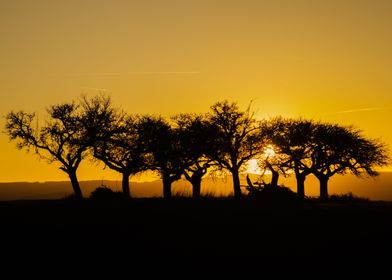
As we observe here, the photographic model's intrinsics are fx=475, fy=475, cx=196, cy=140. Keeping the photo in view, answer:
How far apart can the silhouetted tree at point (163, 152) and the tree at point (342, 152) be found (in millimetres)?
19334

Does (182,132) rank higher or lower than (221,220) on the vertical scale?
higher

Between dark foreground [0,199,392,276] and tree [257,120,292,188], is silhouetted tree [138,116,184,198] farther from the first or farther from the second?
dark foreground [0,199,392,276]

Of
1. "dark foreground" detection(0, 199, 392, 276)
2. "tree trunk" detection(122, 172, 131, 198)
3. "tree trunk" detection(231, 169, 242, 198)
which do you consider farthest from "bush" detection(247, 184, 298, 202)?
"tree trunk" detection(122, 172, 131, 198)

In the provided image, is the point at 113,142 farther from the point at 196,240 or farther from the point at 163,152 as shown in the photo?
the point at 196,240

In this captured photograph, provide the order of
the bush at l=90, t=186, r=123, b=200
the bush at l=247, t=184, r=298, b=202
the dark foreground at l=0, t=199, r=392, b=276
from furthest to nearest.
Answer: the bush at l=90, t=186, r=123, b=200 < the bush at l=247, t=184, r=298, b=202 < the dark foreground at l=0, t=199, r=392, b=276

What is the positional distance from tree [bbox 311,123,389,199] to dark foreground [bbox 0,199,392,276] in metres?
37.8

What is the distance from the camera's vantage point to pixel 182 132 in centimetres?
6291

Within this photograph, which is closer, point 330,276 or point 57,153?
point 330,276

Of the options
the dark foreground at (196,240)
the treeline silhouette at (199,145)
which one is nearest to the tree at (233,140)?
the treeline silhouette at (199,145)

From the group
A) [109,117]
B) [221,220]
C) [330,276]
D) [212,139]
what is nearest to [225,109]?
[212,139]

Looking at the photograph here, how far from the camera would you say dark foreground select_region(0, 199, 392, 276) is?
1650 cm

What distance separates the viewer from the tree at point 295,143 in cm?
6569

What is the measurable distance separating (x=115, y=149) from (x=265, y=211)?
1290 inches

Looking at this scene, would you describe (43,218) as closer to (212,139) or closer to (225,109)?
(212,139)
